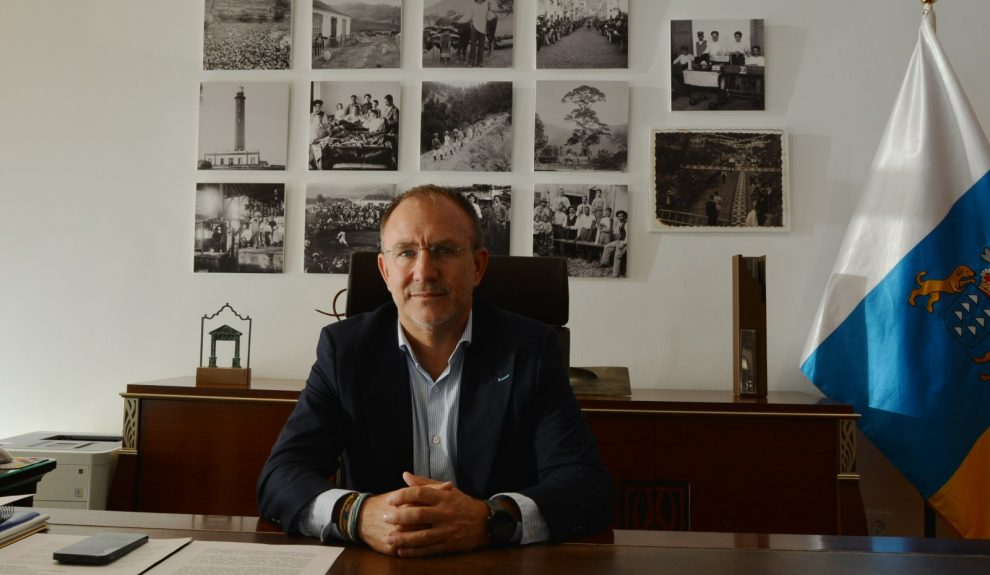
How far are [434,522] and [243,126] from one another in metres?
2.51

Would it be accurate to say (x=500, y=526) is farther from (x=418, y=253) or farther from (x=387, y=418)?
(x=418, y=253)

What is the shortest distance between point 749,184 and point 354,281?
6.01 feet

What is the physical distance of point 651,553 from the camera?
3.38 ft

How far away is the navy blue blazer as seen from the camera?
1.46 m

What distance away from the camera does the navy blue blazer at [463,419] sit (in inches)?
57.4

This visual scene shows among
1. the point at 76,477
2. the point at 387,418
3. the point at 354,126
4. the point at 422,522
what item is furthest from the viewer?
the point at 354,126

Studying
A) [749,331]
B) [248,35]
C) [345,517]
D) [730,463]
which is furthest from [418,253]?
[248,35]

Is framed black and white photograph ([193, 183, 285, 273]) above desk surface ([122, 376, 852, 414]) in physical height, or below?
above

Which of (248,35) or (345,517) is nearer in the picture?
(345,517)

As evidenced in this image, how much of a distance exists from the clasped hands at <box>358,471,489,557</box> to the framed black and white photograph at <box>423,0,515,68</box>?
2309 mm

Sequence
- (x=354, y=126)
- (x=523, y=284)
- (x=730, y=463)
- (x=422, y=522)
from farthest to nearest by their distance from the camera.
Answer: (x=354, y=126), (x=730, y=463), (x=523, y=284), (x=422, y=522)

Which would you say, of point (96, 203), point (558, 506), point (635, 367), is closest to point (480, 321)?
point (558, 506)

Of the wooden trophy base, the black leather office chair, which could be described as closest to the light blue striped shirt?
the black leather office chair

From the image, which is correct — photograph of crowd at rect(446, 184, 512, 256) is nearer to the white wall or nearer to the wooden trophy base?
the white wall
